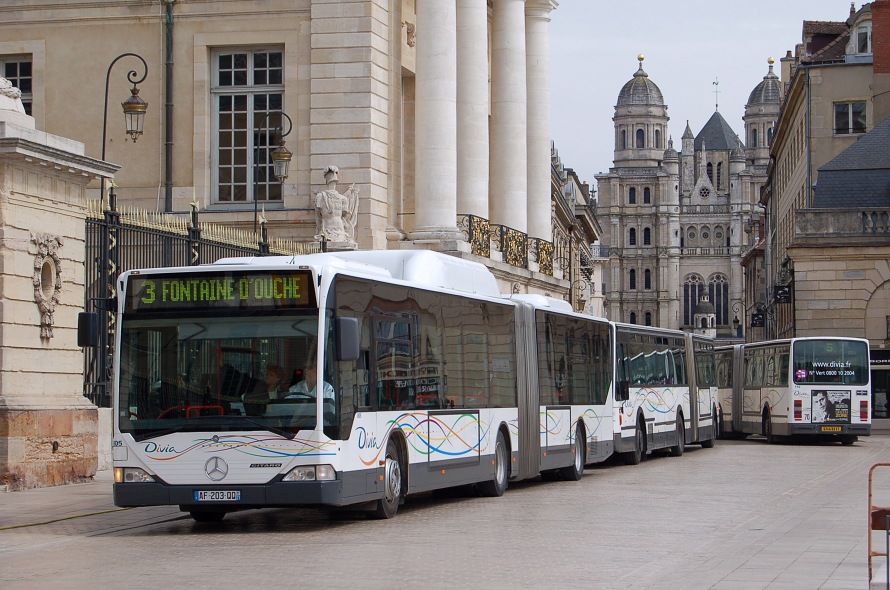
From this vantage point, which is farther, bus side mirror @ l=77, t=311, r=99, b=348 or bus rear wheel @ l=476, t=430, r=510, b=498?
bus rear wheel @ l=476, t=430, r=510, b=498

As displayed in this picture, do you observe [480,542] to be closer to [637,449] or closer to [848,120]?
[637,449]

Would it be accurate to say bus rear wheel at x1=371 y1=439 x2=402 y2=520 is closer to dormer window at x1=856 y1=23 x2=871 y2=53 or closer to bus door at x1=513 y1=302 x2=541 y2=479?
bus door at x1=513 y1=302 x2=541 y2=479

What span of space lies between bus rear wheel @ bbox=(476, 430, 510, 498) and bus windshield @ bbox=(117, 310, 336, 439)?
5.50 metres

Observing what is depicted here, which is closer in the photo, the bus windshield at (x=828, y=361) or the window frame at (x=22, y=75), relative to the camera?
the window frame at (x=22, y=75)

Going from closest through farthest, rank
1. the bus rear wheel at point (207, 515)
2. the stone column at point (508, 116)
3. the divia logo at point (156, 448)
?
the divia logo at point (156, 448) → the bus rear wheel at point (207, 515) → the stone column at point (508, 116)

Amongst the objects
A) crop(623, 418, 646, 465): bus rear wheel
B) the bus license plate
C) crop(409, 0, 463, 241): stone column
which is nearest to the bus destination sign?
the bus license plate

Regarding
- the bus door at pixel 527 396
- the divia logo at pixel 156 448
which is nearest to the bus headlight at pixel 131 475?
the divia logo at pixel 156 448

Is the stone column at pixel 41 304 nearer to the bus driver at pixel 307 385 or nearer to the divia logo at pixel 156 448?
the divia logo at pixel 156 448

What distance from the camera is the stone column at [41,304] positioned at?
1927 cm

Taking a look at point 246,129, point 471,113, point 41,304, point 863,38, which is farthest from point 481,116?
point 863,38

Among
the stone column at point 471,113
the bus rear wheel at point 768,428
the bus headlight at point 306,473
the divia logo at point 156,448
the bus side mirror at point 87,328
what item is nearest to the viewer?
the bus headlight at point 306,473

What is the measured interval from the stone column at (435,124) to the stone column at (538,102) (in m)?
9.85

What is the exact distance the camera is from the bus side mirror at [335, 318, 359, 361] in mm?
15430

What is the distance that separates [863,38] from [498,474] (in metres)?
47.9
